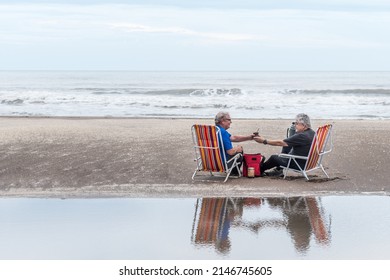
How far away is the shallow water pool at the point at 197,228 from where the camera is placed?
6508 millimetres

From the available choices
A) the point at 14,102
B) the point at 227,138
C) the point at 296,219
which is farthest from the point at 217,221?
the point at 14,102

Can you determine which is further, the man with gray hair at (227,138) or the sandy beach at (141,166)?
the man with gray hair at (227,138)

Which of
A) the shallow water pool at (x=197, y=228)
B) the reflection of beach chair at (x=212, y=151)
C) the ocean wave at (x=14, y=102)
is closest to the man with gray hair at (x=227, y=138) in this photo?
the reflection of beach chair at (x=212, y=151)

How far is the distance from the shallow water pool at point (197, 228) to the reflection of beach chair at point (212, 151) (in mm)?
1368

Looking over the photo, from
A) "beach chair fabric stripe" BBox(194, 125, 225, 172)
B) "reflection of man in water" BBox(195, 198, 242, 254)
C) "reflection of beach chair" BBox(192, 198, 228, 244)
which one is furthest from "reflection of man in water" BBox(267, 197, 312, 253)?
"beach chair fabric stripe" BBox(194, 125, 225, 172)

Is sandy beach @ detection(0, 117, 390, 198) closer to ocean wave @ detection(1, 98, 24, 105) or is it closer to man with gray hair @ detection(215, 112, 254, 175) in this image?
man with gray hair @ detection(215, 112, 254, 175)

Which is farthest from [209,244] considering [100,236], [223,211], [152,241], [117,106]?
[117,106]

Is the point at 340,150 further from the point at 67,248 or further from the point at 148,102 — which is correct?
the point at 148,102

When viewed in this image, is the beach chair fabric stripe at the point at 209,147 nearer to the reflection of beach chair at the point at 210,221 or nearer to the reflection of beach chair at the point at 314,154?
the reflection of beach chair at the point at 314,154

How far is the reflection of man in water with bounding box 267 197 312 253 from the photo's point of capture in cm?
692

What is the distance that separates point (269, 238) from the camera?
278 inches

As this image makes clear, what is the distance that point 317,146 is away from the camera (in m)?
10.6

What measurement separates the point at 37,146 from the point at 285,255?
8.56 meters

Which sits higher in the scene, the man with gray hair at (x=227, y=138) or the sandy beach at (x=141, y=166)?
the man with gray hair at (x=227, y=138)
